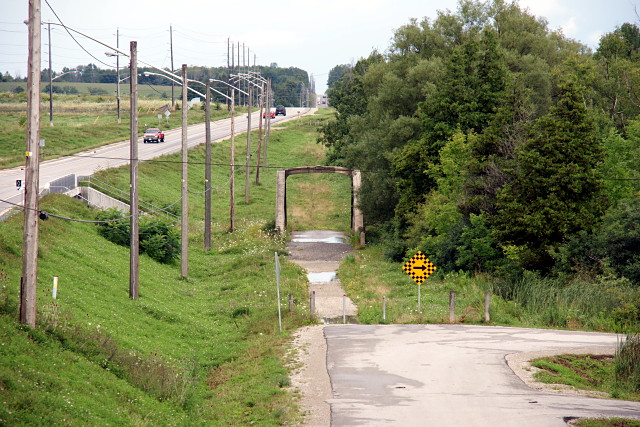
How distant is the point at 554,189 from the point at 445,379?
1516 centimetres

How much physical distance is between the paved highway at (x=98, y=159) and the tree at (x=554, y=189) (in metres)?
21.7

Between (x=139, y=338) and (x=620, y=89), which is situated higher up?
(x=620, y=89)

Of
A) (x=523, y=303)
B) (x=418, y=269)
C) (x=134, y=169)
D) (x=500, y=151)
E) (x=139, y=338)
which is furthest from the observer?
(x=500, y=151)

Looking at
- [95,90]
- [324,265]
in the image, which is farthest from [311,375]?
[95,90]

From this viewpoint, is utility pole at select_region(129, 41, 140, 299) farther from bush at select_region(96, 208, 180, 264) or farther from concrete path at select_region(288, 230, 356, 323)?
bush at select_region(96, 208, 180, 264)

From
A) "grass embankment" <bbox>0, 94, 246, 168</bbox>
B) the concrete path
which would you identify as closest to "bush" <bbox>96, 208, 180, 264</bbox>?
the concrete path

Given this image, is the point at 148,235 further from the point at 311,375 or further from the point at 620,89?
the point at 620,89

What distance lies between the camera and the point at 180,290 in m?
30.4

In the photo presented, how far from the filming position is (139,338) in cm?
2016

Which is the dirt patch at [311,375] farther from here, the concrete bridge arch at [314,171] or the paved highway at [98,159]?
the concrete bridge arch at [314,171]

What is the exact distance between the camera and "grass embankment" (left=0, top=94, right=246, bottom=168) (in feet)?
194

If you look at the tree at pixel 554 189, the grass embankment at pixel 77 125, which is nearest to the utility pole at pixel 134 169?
the tree at pixel 554 189

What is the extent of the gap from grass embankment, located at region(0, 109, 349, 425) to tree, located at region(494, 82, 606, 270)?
9.76 metres

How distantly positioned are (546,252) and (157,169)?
39078mm
